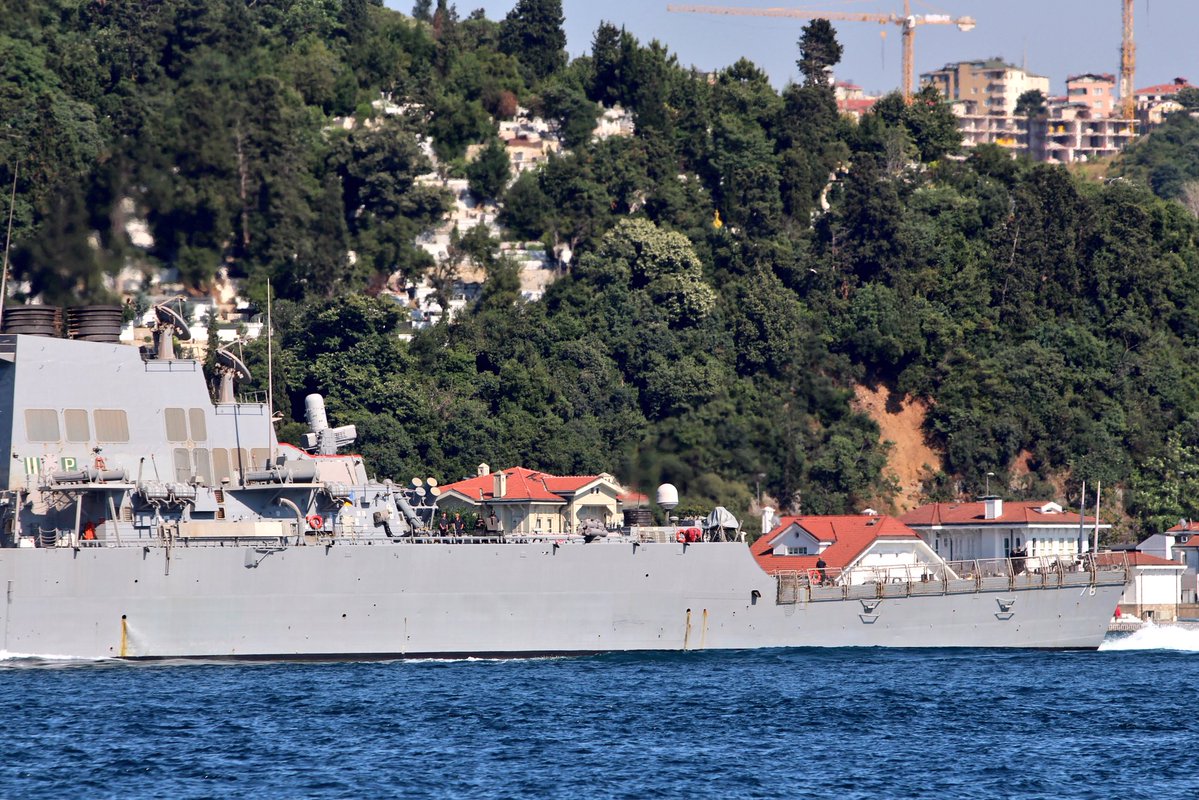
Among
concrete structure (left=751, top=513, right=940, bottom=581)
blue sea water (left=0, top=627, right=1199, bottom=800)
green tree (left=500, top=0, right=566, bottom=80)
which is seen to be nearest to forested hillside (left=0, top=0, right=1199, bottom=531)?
green tree (left=500, top=0, right=566, bottom=80)

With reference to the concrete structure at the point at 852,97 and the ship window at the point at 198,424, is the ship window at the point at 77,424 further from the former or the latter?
the concrete structure at the point at 852,97

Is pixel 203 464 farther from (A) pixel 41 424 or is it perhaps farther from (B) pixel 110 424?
(A) pixel 41 424

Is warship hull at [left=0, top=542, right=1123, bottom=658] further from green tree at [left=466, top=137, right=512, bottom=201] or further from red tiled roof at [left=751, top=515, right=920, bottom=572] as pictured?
green tree at [left=466, top=137, right=512, bottom=201]

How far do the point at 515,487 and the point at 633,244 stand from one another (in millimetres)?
20772

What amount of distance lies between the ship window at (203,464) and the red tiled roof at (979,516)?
25620 mm

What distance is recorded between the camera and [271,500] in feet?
113

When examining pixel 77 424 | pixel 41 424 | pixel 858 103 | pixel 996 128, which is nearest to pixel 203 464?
pixel 77 424

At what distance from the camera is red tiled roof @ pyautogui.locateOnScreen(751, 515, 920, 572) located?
4438 cm

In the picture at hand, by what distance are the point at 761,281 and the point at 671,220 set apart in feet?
23.8

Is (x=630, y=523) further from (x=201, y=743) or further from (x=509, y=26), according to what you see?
(x=509, y=26)

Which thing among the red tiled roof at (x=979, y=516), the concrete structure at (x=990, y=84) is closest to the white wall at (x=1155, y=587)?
the red tiled roof at (x=979, y=516)

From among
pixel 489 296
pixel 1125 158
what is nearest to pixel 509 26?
pixel 489 296

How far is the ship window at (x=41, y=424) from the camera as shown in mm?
33000

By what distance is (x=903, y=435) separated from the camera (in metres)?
66.1
